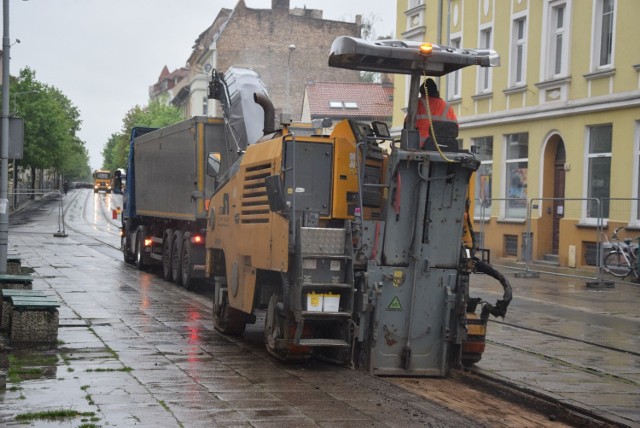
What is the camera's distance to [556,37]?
28.0 metres

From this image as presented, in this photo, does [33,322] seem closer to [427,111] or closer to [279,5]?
[427,111]

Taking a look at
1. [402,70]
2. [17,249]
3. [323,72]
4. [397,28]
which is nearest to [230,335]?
[402,70]

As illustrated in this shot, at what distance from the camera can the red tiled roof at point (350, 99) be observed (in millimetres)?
60875

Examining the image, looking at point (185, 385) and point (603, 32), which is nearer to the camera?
point (185, 385)

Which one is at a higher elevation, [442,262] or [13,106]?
[13,106]

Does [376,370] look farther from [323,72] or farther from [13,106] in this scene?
[323,72]

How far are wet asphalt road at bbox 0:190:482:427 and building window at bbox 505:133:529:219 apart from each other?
49.0 feet

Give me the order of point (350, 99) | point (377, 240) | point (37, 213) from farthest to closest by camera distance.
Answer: point (350, 99) → point (37, 213) → point (377, 240)

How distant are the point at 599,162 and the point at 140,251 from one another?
12.2 meters

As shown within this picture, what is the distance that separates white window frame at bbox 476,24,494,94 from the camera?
31562 millimetres

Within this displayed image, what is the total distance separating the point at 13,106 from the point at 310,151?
206 ft

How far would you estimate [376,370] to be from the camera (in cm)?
1015

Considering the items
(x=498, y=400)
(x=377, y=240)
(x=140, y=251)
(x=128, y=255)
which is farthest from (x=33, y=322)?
(x=128, y=255)

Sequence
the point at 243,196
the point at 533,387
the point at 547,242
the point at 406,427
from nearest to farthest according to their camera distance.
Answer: the point at 406,427
the point at 533,387
the point at 243,196
the point at 547,242
